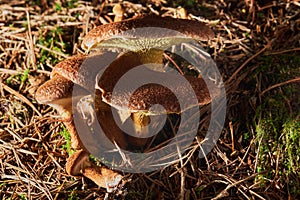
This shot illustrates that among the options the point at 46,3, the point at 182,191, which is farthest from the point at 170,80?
the point at 46,3

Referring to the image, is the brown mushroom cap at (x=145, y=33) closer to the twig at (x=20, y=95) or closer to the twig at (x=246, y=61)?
the twig at (x=246, y=61)

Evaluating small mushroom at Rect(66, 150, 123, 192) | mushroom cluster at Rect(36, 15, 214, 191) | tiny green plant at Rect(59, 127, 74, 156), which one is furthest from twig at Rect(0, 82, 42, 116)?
small mushroom at Rect(66, 150, 123, 192)

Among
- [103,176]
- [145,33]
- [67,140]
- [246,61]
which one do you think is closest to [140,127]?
[103,176]

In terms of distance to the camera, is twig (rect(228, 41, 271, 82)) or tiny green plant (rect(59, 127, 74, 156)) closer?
tiny green plant (rect(59, 127, 74, 156))

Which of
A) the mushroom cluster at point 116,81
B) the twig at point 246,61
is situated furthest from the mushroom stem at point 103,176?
the twig at point 246,61

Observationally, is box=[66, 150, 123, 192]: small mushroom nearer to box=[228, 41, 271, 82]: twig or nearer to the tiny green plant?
the tiny green plant

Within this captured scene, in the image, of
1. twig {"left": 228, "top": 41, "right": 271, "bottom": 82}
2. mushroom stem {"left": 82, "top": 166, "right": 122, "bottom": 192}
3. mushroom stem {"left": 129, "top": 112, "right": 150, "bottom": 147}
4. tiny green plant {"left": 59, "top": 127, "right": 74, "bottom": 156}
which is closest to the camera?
mushroom stem {"left": 82, "top": 166, "right": 122, "bottom": 192}

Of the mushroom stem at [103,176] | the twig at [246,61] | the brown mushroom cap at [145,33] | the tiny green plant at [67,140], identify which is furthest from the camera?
the twig at [246,61]
